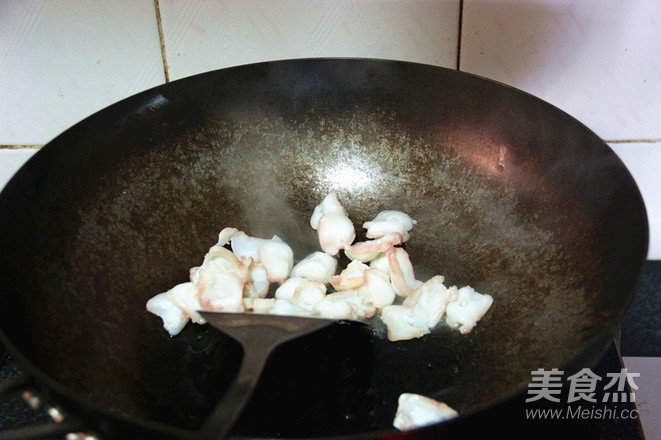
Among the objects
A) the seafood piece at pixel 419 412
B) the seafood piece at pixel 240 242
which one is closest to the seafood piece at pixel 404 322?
the seafood piece at pixel 419 412

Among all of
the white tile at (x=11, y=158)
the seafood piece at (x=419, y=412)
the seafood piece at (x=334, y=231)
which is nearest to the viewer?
the seafood piece at (x=419, y=412)

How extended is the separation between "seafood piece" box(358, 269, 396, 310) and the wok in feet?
0.14

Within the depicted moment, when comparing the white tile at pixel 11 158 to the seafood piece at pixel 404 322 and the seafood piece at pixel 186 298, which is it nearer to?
the seafood piece at pixel 186 298

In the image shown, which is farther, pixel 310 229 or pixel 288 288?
pixel 310 229

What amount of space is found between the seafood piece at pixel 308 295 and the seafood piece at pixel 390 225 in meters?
0.13

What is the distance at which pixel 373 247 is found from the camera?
0.79m

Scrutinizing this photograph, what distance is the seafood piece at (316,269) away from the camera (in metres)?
0.79

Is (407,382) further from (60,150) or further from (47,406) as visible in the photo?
(60,150)

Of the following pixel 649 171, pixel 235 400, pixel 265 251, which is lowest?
pixel 235 400

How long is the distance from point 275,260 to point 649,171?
767 millimetres

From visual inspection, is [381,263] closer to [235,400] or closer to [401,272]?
[401,272]

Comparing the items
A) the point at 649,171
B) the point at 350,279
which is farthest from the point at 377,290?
the point at 649,171

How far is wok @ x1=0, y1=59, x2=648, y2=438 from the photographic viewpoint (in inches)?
24.3

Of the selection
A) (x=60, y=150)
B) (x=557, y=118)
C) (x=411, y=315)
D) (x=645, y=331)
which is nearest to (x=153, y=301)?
(x=60, y=150)
